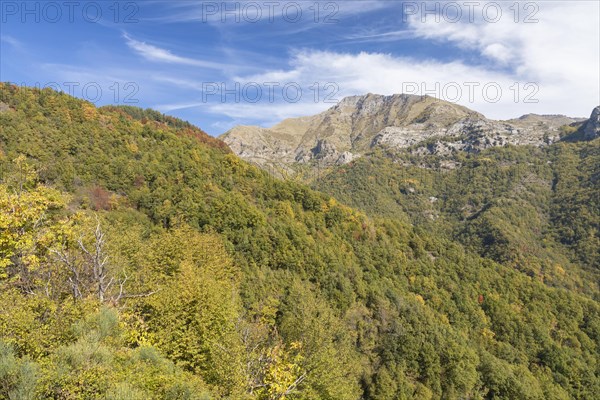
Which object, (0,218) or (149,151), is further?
(149,151)

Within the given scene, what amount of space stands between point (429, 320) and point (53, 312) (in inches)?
2856

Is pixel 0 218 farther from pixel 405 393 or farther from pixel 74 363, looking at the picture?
pixel 405 393

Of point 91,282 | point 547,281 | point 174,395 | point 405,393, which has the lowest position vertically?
point 547,281

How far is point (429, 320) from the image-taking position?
7388 centimetres

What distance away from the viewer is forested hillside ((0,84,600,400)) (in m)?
15.5

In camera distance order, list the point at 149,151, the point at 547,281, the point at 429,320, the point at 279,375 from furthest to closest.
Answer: the point at 547,281 → the point at 149,151 → the point at 429,320 → the point at 279,375

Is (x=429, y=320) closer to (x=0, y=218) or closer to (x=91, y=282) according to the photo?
(x=91, y=282)

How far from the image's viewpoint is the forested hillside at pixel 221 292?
50.9 ft

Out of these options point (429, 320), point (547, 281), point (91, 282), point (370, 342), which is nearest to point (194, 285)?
point (91, 282)

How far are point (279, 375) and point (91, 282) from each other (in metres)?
14.0

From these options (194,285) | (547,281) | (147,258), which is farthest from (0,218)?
(547,281)

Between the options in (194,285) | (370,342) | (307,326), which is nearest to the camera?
(194,285)

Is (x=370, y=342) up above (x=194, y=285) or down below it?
below

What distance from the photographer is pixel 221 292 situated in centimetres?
2838
